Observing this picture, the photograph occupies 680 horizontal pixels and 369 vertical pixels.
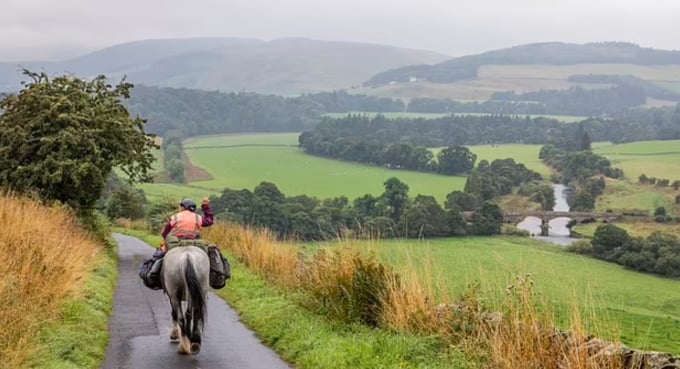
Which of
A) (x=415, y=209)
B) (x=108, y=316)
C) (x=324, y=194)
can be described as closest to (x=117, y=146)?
(x=108, y=316)

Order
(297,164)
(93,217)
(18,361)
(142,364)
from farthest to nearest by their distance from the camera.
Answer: (297,164)
(93,217)
(142,364)
(18,361)

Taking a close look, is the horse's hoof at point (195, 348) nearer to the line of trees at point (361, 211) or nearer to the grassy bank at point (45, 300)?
the grassy bank at point (45, 300)

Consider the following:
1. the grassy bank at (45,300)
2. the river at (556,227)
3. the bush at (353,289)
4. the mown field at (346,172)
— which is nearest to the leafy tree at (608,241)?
the river at (556,227)

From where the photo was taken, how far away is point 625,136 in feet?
566

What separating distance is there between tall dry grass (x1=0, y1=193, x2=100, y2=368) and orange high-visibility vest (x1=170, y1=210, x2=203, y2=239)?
215 centimetres

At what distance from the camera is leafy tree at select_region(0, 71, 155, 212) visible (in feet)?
82.0

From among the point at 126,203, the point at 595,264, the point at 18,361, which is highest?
the point at 18,361

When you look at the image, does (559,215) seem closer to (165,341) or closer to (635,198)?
(635,198)

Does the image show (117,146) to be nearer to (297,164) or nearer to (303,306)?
(303,306)

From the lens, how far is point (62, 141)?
81.9 ft

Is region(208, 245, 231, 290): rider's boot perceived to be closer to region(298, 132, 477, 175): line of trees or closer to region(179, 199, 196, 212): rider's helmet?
region(179, 199, 196, 212): rider's helmet

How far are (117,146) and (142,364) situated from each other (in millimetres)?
18468

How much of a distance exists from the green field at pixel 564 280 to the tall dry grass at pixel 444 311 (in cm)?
29

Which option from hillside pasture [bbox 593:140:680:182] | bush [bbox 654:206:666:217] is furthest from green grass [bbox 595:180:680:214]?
hillside pasture [bbox 593:140:680:182]
